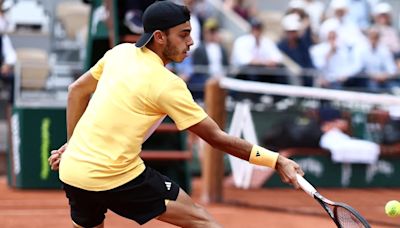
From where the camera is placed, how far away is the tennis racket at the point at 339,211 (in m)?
5.05

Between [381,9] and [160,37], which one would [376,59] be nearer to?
[381,9]

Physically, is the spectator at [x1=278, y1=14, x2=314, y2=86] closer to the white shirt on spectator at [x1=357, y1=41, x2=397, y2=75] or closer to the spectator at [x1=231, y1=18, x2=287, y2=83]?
the spectator at [x1=231, y1=18, x2=287, y2=83]

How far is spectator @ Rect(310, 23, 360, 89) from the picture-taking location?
14141 mm

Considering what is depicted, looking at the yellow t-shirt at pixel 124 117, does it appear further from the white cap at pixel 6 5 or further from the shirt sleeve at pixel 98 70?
the white cap at pixel 6 5

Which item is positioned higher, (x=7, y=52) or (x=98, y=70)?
(x=98, y=70)

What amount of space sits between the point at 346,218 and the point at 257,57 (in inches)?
340

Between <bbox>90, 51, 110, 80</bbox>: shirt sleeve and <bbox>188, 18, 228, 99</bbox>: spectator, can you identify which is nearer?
<bbox>90, 51, 110, 80</bbox>: shirt sleeve

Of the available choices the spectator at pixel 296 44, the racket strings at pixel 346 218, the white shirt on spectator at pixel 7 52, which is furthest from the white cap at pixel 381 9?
the racket strings at pixel 346 218

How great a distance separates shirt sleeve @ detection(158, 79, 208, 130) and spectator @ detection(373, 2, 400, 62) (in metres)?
10.6

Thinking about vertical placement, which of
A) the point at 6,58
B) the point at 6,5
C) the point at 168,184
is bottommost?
the point at 6,58

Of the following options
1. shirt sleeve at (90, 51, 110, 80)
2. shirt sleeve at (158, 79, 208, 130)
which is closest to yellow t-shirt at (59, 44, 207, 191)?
shirt sleeve at (158, 79, 208, 130)

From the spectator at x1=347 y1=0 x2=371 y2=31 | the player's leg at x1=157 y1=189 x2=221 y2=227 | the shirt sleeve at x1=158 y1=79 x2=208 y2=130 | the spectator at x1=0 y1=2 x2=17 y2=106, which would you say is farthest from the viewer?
the spectator at x1=347 y1=0 x2=371 y2=31

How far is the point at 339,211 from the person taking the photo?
5.30 metres

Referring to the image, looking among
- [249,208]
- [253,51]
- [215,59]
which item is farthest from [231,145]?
[253,51]
